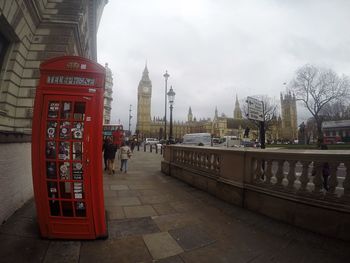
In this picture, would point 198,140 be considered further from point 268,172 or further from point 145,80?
point 145,80

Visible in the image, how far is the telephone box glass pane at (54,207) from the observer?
3.72 metres

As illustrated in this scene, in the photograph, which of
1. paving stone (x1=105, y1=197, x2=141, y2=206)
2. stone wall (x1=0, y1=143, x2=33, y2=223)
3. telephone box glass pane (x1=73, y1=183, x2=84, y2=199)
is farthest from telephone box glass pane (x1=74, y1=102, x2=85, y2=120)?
paving stone (x1=105, y1=197, x2=141, y2=206)

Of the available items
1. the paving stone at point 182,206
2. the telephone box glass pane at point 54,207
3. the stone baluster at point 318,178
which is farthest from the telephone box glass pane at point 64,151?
the stone baluster at point 318,178

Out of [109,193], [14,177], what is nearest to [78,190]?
[14,177]

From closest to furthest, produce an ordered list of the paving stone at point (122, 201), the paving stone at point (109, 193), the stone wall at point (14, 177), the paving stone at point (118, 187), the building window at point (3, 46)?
the stone wall at point (14, 177) → the paving stone at point (122, 201) → the paving stone at point (109, 193) → the paving stone at point (118, 187) → the building window at point (3, 46)

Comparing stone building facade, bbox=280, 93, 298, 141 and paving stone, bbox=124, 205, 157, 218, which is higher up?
stone building facade, bbox=280, 93, 298, 141

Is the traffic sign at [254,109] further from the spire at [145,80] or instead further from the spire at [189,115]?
the spire at [189,115]

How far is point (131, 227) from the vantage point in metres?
4.37

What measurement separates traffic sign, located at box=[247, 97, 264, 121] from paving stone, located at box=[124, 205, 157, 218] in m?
4.28

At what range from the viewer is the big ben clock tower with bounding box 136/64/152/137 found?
375 ft

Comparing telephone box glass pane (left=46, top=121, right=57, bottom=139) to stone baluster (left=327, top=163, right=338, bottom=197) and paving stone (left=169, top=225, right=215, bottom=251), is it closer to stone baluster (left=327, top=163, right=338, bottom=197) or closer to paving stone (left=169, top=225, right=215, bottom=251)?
paving stone (left=169, top=225, right=215, bottom=251)

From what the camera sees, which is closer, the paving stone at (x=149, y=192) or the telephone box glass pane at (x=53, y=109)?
the telephone box glass pane at (x=53, y=109)

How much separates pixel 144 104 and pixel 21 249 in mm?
112824

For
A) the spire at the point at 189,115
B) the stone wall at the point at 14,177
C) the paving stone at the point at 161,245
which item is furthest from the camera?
the spire at the point at 189,115
